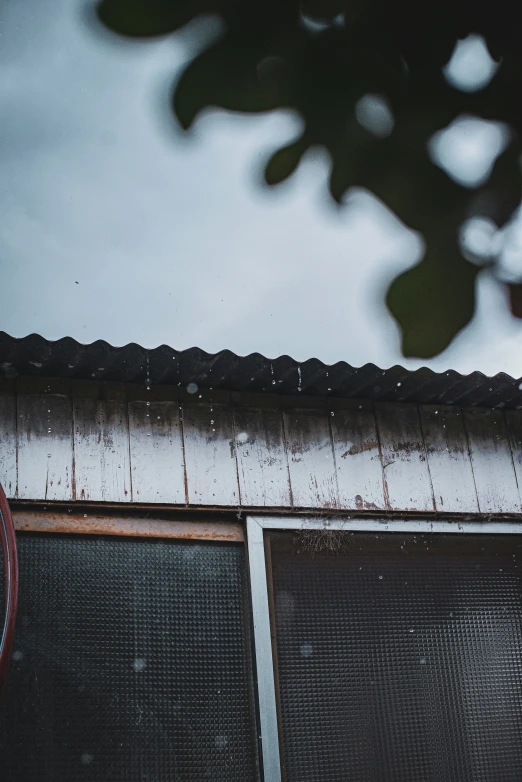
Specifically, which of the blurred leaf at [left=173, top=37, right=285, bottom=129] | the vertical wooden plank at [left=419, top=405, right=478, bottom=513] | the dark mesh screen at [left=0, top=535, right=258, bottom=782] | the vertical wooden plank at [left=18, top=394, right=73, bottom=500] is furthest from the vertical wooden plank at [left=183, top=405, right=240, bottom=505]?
the blurred leaf at [left=173, top=37, right=285, bottom=129]

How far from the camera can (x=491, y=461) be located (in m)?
4.21

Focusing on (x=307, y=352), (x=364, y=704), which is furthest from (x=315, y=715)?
(x=307, y=352)

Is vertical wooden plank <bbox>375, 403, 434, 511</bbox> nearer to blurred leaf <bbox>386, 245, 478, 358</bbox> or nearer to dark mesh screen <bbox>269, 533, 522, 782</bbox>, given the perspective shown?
dark mesh screen <bbox>269, 533, 522, 782</bbox>

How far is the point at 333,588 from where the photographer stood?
146 inches

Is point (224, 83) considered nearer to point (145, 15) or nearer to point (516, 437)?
point (145, 15)

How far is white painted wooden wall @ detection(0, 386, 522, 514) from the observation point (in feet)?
11.4

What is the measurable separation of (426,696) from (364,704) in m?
0.30

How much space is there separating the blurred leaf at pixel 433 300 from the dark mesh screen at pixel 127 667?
234 centimetres

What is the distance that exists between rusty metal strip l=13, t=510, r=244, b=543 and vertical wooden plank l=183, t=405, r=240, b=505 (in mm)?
113

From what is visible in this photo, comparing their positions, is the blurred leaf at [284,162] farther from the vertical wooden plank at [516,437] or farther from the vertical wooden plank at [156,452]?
the vertical wooden plank at [516,437]

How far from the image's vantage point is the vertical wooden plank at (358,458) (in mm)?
3883

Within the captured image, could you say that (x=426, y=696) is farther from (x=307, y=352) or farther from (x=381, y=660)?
(x=307, y=352)

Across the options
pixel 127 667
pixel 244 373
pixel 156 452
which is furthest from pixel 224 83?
pixel 127 667

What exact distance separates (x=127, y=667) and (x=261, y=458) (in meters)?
1.05
